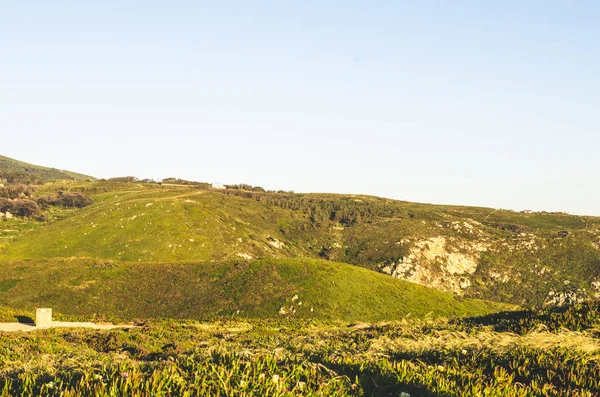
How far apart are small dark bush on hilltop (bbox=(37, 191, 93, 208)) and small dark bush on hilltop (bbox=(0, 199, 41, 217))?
900cm

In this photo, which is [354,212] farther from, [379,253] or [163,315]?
[163,315]

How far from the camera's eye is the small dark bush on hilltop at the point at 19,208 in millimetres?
105750

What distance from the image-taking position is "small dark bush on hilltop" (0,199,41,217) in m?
106

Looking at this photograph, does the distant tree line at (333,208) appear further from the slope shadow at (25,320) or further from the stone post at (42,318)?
the stone post at (42,318)

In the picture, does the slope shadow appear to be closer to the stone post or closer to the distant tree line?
the stone post

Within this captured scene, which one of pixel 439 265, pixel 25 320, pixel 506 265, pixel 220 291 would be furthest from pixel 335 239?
pixel 25 320

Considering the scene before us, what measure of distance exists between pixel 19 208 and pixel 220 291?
7752 cm

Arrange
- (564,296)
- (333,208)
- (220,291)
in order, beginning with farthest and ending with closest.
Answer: (333,208), (564,296), (220,291)

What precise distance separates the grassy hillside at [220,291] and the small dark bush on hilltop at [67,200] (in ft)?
214

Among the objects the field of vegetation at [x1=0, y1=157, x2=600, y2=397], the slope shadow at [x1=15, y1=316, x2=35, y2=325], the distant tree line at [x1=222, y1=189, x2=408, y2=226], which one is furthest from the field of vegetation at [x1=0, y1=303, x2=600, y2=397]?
the distant tree line at [x1=222, y1=189, x2=408, y2=226]

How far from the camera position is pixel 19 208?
10625cm

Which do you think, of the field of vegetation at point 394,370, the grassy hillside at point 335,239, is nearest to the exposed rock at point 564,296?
the grassy hillside at point 335,239

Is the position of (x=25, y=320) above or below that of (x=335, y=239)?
below

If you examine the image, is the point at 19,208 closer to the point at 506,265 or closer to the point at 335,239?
the point at 335,239
